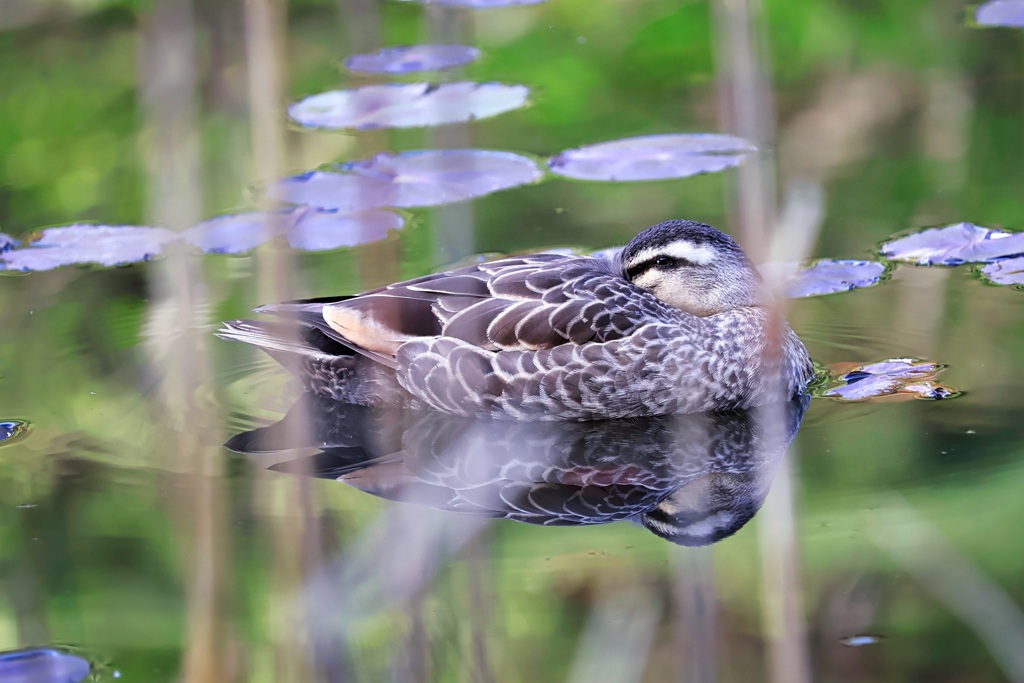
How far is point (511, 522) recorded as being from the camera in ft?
13.1

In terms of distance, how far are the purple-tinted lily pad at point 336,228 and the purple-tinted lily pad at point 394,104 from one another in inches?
48.7

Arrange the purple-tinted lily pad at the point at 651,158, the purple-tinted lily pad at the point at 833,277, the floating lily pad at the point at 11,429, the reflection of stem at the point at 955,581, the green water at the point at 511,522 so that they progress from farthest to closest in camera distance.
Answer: the purple-tinted lily pad at the point at 651,158 < the purple-tinted lily pad at the point at 833,277 < the floating lily pad at the point at 11,429 < the reflection of stem at the point at 955,581 < the green water at the point at 511,522

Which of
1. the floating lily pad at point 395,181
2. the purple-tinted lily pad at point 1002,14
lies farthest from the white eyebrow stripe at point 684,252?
the purple-tinted lily pad at point 1002,14

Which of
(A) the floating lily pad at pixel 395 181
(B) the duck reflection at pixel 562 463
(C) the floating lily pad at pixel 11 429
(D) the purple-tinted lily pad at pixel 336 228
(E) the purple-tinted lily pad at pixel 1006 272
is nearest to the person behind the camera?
(B) the duck reflection at pixel 562 463

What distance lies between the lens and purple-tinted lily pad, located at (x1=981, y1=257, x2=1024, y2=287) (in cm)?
533

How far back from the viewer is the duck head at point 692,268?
5.07 m

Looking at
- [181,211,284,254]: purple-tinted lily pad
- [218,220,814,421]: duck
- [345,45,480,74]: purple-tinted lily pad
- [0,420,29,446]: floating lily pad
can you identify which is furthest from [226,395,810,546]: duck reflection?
[345,45,480,74]: purple-tinted lily pad

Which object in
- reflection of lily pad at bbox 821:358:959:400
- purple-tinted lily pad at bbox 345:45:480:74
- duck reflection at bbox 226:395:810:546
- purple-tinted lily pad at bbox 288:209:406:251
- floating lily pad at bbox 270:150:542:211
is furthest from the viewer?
purple-tinted lily pad at bbox 345:45:480:74

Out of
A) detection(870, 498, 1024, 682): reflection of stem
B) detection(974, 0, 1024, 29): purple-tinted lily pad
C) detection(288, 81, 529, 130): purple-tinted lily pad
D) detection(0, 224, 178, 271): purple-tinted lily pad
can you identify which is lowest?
detection(870, 498, 1024, 682): reflection of stem

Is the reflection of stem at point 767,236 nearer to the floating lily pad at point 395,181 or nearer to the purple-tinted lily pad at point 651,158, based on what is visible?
the floating lily pad at point 395,181

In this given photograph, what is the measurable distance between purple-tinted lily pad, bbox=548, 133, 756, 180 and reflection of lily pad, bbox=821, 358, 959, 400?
1978 millimetres

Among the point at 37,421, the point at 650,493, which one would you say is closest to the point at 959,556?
the point at 650,493

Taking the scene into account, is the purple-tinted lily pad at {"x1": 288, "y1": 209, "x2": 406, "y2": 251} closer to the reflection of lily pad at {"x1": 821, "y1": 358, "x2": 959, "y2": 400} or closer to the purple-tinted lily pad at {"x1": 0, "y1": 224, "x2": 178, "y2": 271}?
the purple-tinted lily pad at {"x1": 0, "y1": 224, "x2": 178, "y2": 271}

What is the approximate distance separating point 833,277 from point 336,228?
7.13 feet
